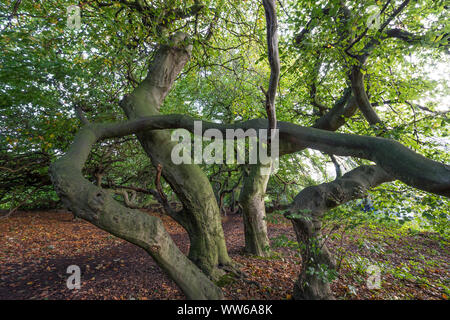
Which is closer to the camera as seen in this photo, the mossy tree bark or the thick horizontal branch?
the thick horizontal branch

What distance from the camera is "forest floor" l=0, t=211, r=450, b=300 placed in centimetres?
303

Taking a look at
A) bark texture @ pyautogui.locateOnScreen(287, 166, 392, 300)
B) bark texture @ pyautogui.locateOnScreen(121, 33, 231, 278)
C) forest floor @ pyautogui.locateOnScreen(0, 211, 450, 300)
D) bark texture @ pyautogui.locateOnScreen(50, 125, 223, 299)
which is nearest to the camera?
bark texture @ pyautogui.locateOnScreen(50, 125, 223, 299)

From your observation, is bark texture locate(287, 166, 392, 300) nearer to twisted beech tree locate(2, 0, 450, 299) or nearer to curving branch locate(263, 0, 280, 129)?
twisted beech tree locate(2, 0, 450, 299)

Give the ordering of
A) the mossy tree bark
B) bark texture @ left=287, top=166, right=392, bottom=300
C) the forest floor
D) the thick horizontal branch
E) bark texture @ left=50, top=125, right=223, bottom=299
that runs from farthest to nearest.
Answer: the mossy tree bark, the forest floor, bark texture @ left=287, top=166, right=392, bottom=300, bark texture @ left=50, top=125, right=223, bottom=299, the thick horizontal branch

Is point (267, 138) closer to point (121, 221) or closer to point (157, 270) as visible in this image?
point (121, 221)

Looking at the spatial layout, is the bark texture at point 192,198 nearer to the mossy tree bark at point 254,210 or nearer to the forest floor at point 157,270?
the forest floor at point 157,270

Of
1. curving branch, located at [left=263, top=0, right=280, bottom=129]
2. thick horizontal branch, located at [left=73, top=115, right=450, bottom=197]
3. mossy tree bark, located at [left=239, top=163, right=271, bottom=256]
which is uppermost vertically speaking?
curving branch, located at [left=263, top=0, right=280, bottom=129]

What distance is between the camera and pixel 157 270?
3871 mm

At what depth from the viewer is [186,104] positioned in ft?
29.8

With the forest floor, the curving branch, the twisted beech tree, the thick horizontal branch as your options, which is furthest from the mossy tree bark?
the curving branch

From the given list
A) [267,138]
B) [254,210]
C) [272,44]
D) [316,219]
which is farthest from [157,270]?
[272,44]

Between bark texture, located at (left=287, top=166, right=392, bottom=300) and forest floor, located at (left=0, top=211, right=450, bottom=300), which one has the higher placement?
bark texture, located at (left=287, top=166, right=392, bottom=300)

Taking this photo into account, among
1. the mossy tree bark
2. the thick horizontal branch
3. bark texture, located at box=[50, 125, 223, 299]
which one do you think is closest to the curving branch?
the thick horizontal branch
